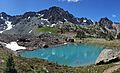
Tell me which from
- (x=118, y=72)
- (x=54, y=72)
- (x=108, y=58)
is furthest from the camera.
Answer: (x=108, y=58)

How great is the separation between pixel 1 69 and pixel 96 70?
1836 centimetres

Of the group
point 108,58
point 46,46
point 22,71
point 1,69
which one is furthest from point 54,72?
point 46,46

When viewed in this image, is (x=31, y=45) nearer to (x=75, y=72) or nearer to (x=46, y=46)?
(x=46, y=46)

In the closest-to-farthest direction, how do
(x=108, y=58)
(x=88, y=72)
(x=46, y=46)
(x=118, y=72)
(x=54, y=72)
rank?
(x=118, y=72)
(x=54, y=72)
(x=88, y=72)
(x=108, y=58)
(x=46, y=46)

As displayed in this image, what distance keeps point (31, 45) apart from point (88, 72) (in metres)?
131

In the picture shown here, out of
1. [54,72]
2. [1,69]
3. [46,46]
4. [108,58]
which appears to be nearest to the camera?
[1,69]

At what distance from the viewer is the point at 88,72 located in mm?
52875

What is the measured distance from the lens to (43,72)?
46469mm

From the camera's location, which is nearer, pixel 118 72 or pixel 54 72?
pixel 118 72

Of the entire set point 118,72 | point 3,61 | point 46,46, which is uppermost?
point 46,46

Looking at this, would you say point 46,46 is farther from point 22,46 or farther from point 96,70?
point 96,70

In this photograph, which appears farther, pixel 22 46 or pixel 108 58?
pixel 22 46

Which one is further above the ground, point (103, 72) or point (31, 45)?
point (31, 45)

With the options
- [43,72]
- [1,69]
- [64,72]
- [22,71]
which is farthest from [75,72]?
[1,69]
